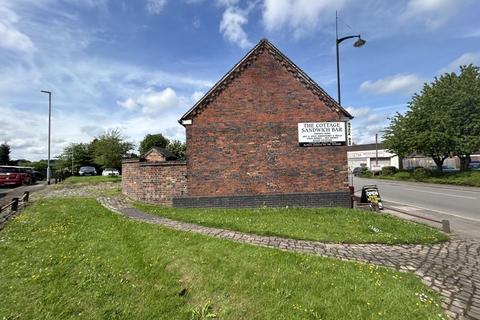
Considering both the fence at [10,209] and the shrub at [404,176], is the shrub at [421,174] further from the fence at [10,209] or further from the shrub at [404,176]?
the fence at [10,209]

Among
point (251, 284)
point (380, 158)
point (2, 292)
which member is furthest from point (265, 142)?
point (380, 158)

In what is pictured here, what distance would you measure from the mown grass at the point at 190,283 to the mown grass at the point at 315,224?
209 centimetres

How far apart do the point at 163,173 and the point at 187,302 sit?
33.7ft

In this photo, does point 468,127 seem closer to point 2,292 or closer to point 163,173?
point 163,173

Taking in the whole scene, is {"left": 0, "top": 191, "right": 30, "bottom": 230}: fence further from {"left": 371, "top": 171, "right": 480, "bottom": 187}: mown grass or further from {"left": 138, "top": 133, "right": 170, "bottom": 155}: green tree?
{"left": 138, "top": 133, "right": 170, "bottom": 155}: green tree

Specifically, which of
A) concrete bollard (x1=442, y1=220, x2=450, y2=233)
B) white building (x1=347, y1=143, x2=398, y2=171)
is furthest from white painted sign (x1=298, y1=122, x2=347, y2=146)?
white building (x1=347, y1=143, x2=398, y2=171)

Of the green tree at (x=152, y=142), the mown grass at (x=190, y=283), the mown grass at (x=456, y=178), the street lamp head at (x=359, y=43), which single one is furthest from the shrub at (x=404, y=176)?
the green tree at (x=152, y=142)

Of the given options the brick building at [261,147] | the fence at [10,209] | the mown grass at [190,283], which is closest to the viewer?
the mown grass at [190,283]

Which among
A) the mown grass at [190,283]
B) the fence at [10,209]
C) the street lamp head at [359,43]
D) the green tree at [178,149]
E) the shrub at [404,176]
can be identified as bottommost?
the mown grass at [190,283]

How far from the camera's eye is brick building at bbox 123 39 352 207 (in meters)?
13.6

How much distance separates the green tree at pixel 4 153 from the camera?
55.7m

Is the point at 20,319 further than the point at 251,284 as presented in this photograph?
No

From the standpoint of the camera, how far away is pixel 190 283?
16.5 ft

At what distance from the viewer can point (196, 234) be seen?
324 inches
